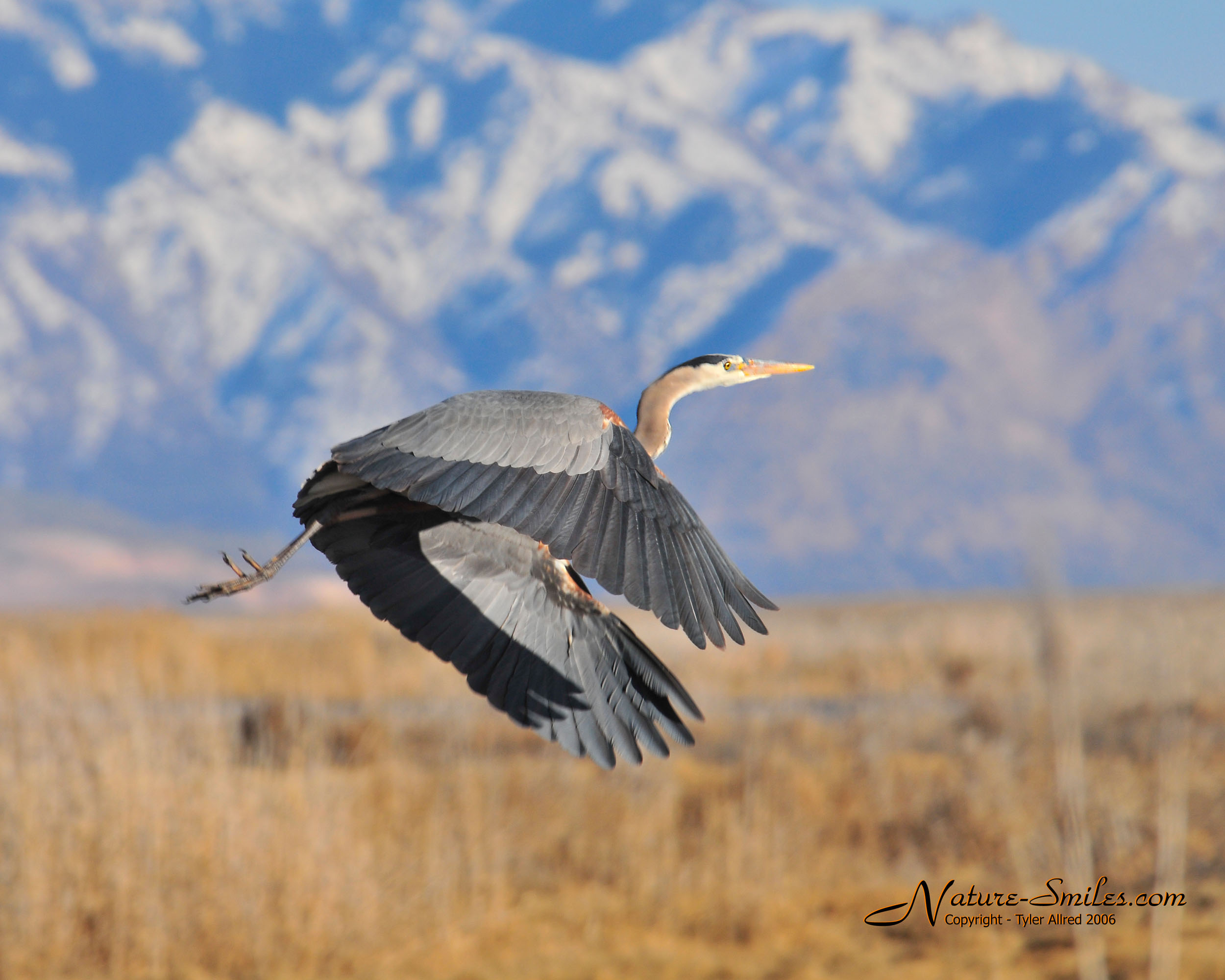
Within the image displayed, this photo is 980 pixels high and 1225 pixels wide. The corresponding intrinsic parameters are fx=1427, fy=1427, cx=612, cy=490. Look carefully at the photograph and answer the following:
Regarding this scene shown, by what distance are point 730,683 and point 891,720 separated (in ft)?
33.5

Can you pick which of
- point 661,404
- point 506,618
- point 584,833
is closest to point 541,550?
point 506,618

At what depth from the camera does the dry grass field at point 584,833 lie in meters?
9.86

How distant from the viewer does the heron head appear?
467 centimetres

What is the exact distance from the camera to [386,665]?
25766 millimetres

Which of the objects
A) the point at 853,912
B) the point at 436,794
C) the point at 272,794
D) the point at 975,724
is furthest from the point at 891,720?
the point at 272,794

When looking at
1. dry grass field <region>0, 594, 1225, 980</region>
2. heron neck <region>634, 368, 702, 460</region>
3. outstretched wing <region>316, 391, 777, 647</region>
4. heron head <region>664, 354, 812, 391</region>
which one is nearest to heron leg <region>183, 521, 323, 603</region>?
outstretched wing <region>316, 391, 777, 647</region>

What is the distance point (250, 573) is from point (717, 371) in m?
1.64

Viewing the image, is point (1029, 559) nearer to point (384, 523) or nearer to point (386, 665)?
point (384, 523)

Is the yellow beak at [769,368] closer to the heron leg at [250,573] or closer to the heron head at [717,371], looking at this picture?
the heron head at [717,371]

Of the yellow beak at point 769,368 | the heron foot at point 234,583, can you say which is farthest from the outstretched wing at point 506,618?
the yellow beak at point 769,368

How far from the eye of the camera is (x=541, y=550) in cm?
479

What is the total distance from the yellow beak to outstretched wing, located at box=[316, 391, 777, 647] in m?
0.84

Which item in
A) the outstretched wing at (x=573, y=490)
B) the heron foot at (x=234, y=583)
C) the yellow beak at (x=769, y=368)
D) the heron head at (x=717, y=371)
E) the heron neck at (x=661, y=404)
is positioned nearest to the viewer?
the outstretched wing at (x=573, y=490)

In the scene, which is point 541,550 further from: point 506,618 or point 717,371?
point 717,371
